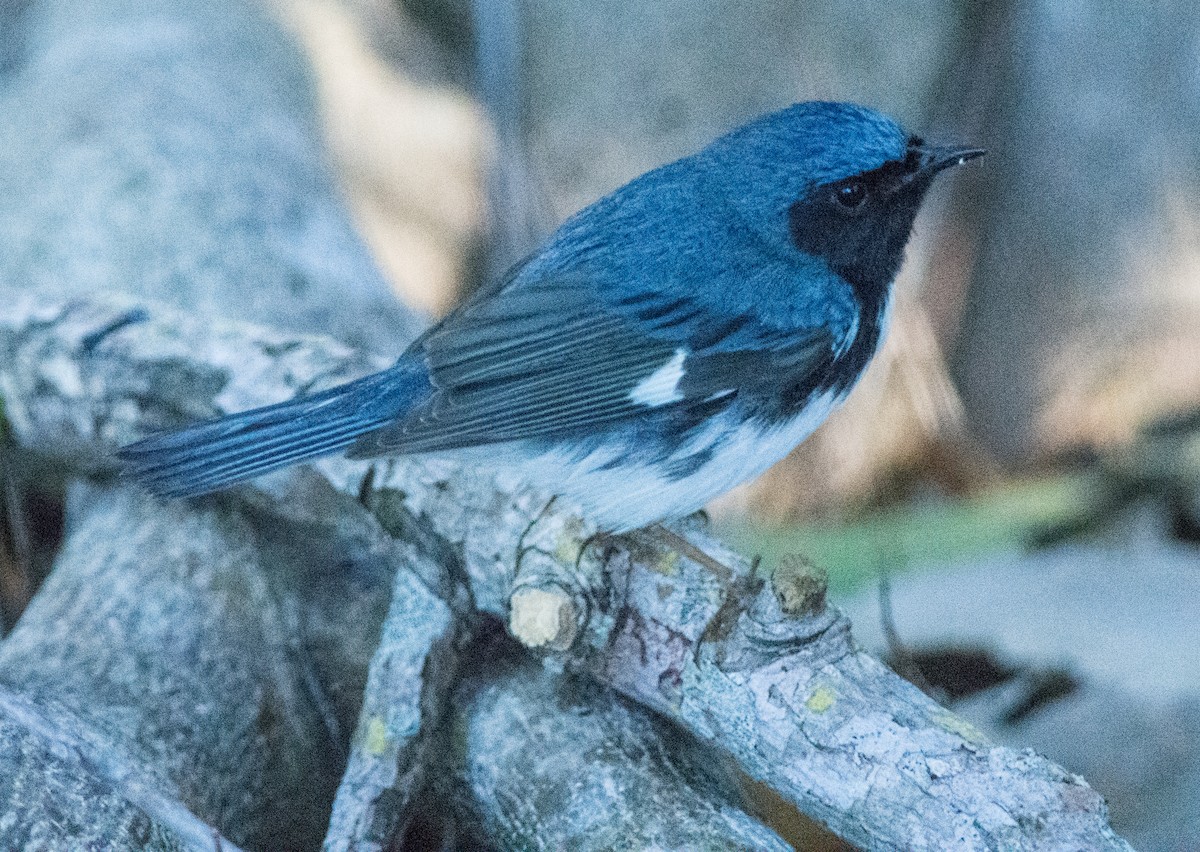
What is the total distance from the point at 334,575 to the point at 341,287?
1144mm

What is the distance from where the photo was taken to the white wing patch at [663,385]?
8.00 ft

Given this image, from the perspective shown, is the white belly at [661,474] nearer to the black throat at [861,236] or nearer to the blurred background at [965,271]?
the black throat at [861,236]

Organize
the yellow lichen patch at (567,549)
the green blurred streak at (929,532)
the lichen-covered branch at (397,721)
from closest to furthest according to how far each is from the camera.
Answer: the lichen-covered branch at (397,721) → the yellow lichen patch at (567,549) → the green blurred streak at (929,532)

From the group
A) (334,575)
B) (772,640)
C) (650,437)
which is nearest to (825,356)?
(650,437)

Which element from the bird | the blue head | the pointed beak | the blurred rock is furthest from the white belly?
the blurred rock

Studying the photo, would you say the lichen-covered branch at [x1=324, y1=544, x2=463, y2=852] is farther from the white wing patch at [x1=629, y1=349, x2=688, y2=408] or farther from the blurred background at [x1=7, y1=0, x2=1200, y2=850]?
the blurred background at [x1=7, y1=0, x2=1200, y2=850]

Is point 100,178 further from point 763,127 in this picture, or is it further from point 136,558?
point 763,127

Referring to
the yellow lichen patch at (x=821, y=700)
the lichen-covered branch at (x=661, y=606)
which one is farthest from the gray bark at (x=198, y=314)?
the yellow lichen patch at (x=821, y=700)

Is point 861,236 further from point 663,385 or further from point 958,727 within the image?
point 958,727

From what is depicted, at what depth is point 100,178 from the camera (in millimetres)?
3857

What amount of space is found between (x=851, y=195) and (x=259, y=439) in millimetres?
1235

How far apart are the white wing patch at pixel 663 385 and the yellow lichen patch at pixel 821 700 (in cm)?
67

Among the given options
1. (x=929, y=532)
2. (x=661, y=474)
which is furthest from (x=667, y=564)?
(x=929, y=532)

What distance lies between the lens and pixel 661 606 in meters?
2.26
